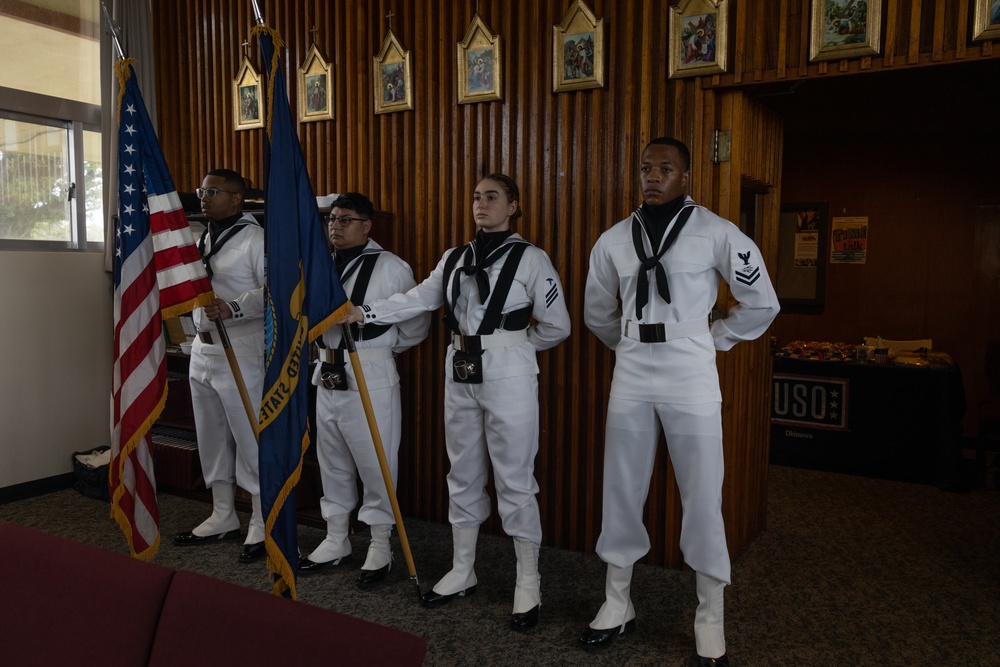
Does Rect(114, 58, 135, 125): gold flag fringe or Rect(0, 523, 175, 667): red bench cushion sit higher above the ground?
Rect(114, 58, 135, 125): gold flag fringe

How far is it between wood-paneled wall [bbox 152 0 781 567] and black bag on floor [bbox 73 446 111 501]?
189 cm

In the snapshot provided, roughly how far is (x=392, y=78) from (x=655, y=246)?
7.24 ft

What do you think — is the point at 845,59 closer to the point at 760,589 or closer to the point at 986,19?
the point at 986,19

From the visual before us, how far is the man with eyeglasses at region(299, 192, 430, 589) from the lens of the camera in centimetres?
357

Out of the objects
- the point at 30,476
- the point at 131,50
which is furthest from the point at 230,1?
the point at 30,476

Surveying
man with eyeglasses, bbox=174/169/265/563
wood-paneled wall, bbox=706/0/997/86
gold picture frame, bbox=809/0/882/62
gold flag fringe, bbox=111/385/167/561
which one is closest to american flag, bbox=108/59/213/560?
gold flag fringe, bbox=111/385/167/561

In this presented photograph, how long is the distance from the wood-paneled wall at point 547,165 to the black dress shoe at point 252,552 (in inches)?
37.0

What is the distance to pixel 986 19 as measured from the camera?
2.79m

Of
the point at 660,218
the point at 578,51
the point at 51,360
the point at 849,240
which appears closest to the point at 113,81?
the point at 51,360

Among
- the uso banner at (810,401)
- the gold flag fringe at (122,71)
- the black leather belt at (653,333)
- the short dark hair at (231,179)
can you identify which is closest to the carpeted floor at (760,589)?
the uso banner at (810,401)

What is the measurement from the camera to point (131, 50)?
5.35 metres

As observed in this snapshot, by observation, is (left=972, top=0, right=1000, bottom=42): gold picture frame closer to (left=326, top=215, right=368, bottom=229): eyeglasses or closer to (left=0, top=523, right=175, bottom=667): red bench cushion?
(left=326, top=215, right=368, bottom=229): eyeglasses

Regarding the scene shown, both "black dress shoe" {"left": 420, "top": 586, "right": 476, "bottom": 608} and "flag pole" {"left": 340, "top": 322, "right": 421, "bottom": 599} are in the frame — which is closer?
"flag pole" {"left": 340, "top": 322, "right": 421, "bottom": 599}

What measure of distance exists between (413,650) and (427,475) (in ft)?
10.4
